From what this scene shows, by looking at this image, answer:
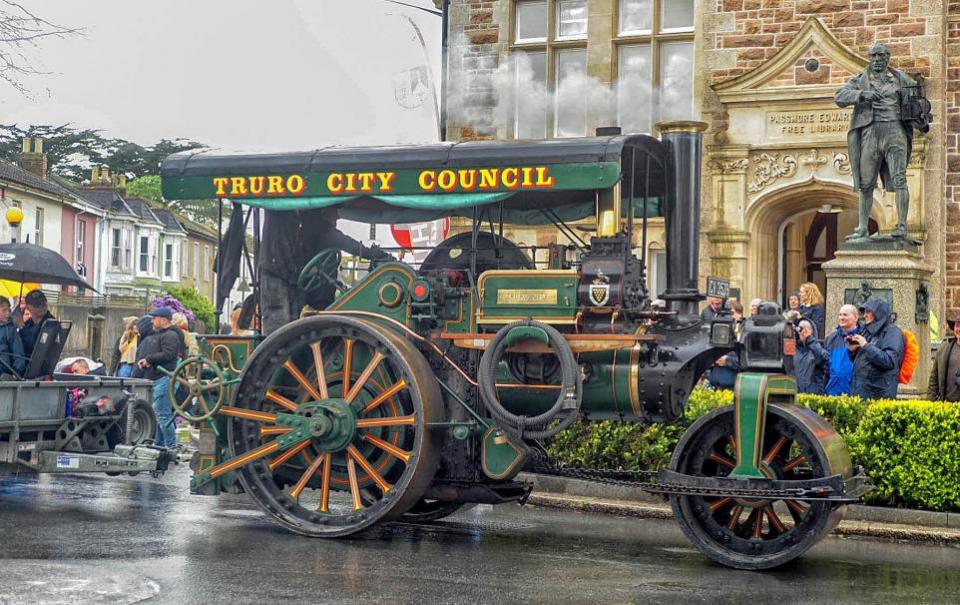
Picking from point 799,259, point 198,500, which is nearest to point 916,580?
point 198,500

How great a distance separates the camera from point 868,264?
13.8 metres

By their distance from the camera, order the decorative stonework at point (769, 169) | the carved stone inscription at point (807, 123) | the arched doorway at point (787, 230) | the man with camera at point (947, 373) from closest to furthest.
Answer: the man with camera at point (947, 373)
the carved stone inscription at point (807, 123)
the decorative stonework at point (769, 169)
the arched doorway at point (787, 230)

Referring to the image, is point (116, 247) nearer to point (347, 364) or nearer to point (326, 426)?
point (347, 364)

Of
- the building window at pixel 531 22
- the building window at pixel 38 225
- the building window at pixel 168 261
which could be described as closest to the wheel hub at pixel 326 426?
the building window at pixel 531 22

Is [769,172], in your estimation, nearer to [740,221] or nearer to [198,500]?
[740,221]

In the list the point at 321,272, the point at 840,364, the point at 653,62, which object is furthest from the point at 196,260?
the point at 321,272

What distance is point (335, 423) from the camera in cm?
956

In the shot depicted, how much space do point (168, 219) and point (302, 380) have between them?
61300mm

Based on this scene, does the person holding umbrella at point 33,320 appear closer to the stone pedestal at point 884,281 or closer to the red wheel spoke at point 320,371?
the red wheel spoke at point 320,371

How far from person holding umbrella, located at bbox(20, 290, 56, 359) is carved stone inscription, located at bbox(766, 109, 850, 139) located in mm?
10429

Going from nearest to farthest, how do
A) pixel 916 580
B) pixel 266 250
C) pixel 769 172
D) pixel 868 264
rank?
pixel 916 580
pixel 266 250
pixel 868 264
pixel 769 172

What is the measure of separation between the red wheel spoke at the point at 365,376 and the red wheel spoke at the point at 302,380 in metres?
0.24

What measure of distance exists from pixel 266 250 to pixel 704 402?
3774 mm

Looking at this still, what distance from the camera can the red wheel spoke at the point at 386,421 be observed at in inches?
370
